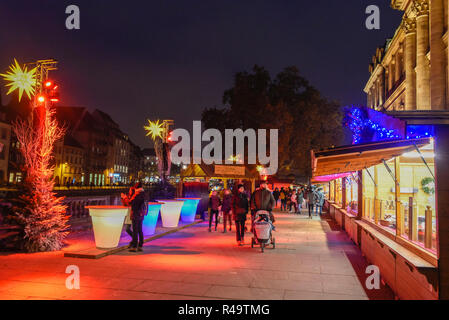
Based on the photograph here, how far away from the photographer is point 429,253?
5.45m

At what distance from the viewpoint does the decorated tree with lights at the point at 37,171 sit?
34.1 feet

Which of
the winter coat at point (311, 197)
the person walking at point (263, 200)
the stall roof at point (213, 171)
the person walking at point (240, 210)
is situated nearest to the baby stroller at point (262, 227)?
the person walking at point (263, 200)

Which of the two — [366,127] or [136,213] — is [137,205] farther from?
[366,127]

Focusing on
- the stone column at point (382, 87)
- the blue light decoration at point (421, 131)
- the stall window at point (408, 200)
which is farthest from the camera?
the stone column at point (382, 87)

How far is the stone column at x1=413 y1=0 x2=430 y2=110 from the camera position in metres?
26.3

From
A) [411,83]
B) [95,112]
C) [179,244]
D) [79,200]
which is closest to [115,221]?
[179,244]

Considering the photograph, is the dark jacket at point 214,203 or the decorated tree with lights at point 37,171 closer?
the decorated tree with lights at point 37,171

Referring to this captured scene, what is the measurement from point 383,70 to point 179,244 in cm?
3873

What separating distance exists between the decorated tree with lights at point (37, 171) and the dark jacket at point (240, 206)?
5295mm

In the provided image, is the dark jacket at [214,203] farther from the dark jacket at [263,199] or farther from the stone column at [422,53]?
the stone column at [422,53]

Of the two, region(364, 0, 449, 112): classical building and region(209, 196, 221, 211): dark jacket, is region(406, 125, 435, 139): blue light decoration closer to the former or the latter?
region(364, 0, 449, 112): classical building
